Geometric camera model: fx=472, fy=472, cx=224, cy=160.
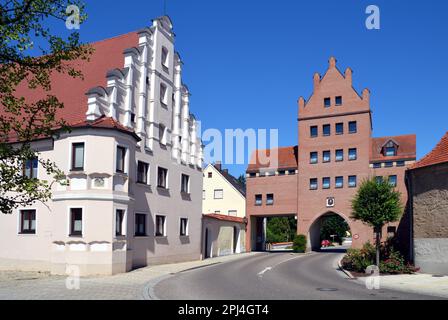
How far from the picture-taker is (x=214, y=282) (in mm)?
20594

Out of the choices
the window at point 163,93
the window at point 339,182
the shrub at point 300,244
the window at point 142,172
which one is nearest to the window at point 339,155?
the window at point 339,182

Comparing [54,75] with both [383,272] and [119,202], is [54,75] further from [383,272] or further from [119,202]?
[383,272]

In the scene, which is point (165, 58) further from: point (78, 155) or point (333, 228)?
point (333, 228)

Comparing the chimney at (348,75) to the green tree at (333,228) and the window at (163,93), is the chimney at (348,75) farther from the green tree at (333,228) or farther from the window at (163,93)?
the green tree at (333,228)

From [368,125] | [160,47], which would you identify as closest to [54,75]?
[160,47]

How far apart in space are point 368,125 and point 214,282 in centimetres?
3265

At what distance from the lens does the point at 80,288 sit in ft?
Answer: 59.2

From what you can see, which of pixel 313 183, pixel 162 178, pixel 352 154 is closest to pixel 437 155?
pixel 162 178

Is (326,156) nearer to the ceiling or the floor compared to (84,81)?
nearer to the floor

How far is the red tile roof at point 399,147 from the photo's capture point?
46625 millimetres

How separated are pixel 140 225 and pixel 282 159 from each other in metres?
27.4

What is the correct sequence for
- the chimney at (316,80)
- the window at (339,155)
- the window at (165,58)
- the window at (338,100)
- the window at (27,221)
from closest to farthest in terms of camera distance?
the window at (27,221) → the window at (165,58) → the window at (339,155) → the window at (338,100) → the chimney at (316,80)

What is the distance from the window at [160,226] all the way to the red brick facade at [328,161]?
20866 mm
